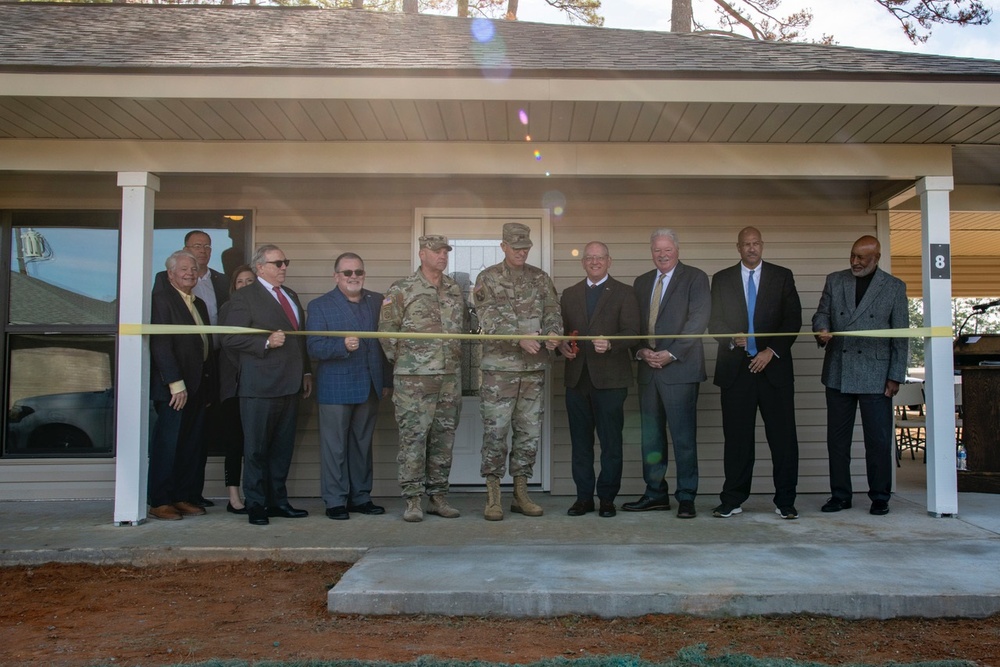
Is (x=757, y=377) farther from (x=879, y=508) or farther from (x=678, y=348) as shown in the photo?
(x=879, y=508)

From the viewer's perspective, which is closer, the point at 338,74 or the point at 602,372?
the point at 338,74

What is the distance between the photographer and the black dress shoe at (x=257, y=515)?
5012mm

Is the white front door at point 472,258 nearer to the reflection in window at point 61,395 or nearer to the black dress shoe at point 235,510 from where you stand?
the black dress shoe at point 235,510

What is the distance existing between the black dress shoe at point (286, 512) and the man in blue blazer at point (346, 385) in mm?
198

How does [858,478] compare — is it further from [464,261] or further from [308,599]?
[308,599]

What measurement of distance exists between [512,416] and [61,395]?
3471mm

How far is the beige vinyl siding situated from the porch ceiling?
0.90m

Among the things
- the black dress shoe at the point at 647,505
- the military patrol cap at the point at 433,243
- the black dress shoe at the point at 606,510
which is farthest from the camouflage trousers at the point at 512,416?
the military patrol cap at the point at 433,243

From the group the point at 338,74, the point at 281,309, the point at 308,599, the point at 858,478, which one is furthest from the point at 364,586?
the point at 858,478

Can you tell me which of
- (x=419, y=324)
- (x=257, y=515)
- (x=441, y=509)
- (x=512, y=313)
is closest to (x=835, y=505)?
(x=512, y=313)

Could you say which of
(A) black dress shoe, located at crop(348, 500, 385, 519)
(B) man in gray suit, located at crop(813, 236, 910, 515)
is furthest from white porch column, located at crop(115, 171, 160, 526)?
(B) man in gray suit, located at crop(813, 236, 910, 515)

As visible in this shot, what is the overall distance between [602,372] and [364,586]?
222 cm

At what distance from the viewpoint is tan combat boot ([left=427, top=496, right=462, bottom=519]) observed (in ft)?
17.0

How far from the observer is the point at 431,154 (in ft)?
17.2
